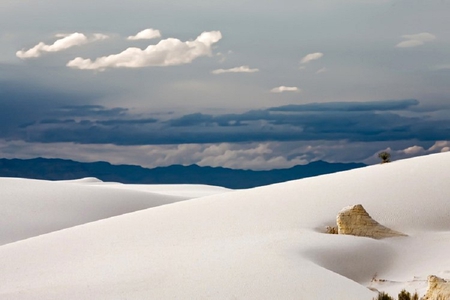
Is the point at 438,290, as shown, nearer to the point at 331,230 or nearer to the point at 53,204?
the point at 331,230

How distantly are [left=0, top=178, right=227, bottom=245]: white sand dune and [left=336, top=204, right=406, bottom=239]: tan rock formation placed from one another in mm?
17827

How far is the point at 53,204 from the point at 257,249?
70.6 feet

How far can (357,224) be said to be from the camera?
790 inches

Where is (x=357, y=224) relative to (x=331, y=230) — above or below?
above

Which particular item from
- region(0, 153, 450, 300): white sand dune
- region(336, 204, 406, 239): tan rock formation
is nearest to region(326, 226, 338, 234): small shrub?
region(0, 153, 450, 300): white sand dune

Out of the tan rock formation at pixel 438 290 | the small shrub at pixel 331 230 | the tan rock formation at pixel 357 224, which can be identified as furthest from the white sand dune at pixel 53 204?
the tan rock formation at pixel 438 290

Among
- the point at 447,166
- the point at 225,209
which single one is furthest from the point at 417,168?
the point at 225,209

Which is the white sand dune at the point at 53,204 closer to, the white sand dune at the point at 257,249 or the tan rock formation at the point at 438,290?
the white sand dune at the point at 257,249

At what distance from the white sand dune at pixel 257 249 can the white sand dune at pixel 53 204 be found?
34.6 feet

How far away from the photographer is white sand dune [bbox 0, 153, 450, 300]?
49.2 feet

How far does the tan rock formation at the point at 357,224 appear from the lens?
2003 centimetres

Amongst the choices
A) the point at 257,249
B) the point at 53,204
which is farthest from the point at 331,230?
the point at 53,204

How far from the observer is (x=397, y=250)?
763 inches

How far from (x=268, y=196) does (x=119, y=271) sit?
9.82 meters
